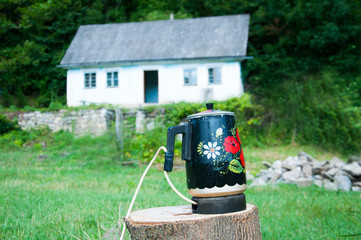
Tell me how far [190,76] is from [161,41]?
110 inches

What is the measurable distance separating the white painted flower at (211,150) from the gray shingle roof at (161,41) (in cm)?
1481

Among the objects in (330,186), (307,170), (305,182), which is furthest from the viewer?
(307,170)

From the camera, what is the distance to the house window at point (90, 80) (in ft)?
60.6

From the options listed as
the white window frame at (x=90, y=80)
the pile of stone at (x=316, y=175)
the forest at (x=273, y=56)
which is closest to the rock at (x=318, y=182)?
the pile of stone at (x=316, y=175)

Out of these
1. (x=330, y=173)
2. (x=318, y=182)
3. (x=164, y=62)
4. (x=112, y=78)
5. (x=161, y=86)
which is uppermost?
(x=164, y=62)

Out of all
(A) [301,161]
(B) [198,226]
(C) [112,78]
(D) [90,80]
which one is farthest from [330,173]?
(D) [90,80]

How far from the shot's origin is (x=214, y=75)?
17094 millimetres

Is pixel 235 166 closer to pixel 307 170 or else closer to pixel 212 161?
pixel 212 161

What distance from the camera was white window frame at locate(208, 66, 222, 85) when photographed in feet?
55.8

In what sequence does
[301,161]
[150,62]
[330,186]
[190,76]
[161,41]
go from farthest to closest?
[161,41] → [150,62] → [190,76] → [301,161] → [330,186]

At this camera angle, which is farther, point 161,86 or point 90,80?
point 90,80

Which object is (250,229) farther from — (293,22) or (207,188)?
(293,22)

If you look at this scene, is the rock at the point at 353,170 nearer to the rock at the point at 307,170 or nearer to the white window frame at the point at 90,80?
the rock at the point at 307,170

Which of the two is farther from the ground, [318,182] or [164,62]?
[164,62]
